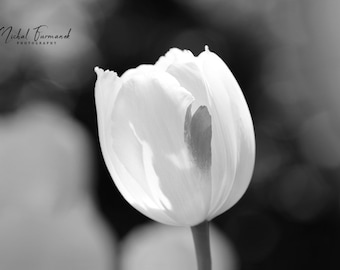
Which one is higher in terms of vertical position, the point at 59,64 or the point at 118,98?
the point at 59,64

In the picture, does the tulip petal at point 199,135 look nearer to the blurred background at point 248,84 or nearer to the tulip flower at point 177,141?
the tulip flower at point 177,141

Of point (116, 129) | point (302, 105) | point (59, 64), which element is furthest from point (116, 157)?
point (302, 105)

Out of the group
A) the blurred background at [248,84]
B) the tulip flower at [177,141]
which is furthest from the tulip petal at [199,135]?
the blurred background at [248,84]

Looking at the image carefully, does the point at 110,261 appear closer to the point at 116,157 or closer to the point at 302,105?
the point at 116,157

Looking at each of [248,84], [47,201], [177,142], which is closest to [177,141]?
[177,142]

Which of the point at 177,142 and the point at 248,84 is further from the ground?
the point at 248,84

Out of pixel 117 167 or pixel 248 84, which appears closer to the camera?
pixel 117 167

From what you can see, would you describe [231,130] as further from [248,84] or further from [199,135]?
[248,84]
